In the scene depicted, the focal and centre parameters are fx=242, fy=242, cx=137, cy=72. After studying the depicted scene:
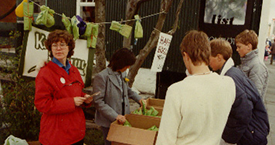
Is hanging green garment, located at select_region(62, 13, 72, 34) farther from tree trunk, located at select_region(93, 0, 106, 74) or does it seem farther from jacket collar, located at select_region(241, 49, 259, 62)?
jacket collar, located at select_region(241, 49, 259, 62)

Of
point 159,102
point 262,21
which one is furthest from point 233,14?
point 159,102

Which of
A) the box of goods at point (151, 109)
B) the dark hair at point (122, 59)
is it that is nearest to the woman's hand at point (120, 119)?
the box of goods at point (151, 109)

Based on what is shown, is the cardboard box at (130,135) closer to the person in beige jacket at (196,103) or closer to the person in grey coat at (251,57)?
the person in beige jacket at (196,103)

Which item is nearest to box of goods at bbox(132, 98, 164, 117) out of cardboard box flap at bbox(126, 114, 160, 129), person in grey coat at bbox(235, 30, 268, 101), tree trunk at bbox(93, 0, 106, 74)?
cardboard box flap at bbox(126, 114, 160, 129)

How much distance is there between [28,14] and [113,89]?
1404 mm

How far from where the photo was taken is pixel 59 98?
2330 millimetres

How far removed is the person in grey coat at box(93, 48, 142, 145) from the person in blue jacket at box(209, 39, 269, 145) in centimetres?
96

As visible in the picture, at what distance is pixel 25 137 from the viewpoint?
370cm

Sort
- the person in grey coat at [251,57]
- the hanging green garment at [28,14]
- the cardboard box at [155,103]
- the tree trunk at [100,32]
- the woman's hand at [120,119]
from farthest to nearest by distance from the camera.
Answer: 1. the tree trunk at [100,32]
2. the cardboard box at [155,103]
3. the person in grey coat at [251,57]
4. the hanging green garment at [28,14]
5. the woman's hand at [120,119]

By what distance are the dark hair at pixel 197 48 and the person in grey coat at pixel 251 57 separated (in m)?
1.94

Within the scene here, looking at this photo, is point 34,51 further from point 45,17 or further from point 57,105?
point 57,105

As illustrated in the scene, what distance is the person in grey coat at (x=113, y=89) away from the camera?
2.70 metres

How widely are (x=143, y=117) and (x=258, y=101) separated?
1.22m

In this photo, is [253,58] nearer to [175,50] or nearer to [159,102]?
[159,102]
